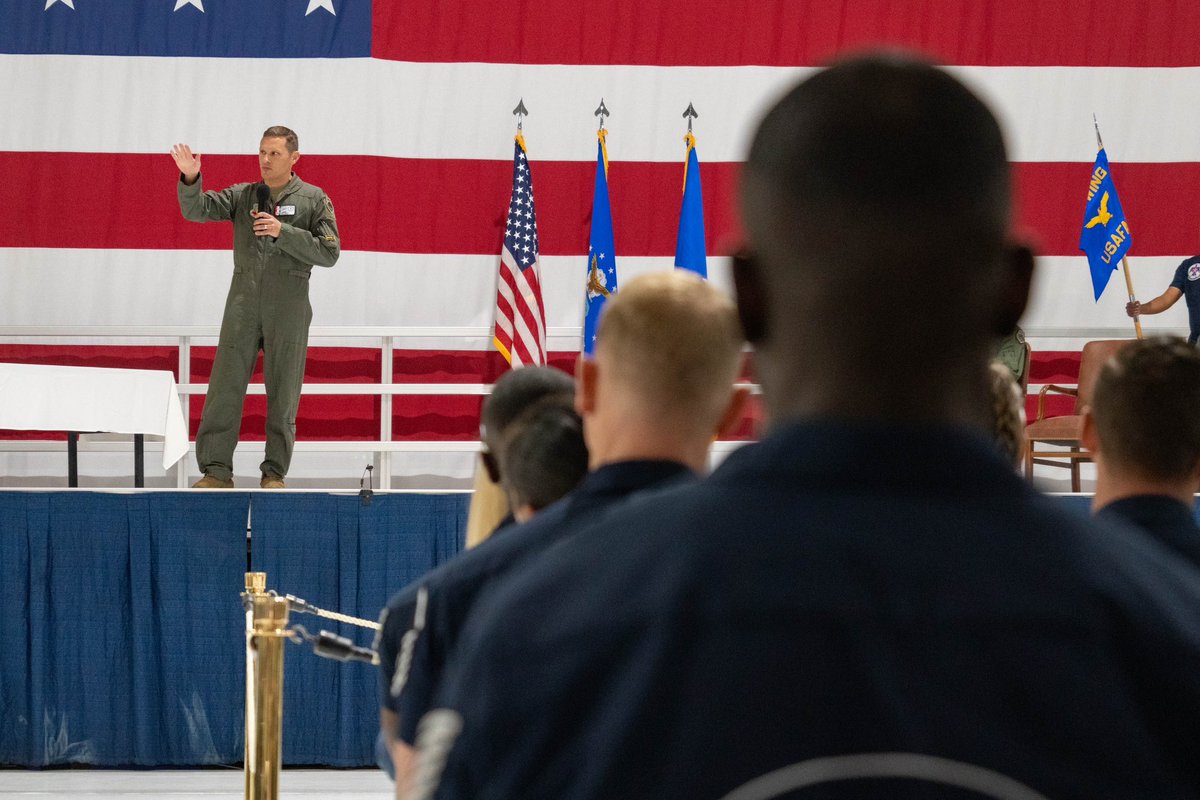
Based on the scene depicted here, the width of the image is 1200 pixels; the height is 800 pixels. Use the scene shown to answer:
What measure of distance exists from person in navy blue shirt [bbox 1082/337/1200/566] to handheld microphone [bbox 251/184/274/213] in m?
5.15

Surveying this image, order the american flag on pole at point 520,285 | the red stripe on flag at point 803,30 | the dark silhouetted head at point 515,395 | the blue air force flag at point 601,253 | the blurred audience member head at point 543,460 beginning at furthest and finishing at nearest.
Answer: the red stripe on flag at point 803,30 < the blue air force flag at point 601,253 < the american flag on pole at point 520,285 < the dark silhouetted head at point 515,395 < the blurred audience member head at point 543,460

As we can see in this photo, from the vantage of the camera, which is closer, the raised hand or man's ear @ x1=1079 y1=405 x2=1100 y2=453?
man's ear @ x1=1079 y1=405 x2=1100 y2=453

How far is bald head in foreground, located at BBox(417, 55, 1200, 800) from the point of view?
0.52 metres

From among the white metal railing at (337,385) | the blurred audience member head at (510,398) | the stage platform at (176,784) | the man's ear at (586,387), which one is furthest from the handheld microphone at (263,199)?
the man's ear at (586,387)

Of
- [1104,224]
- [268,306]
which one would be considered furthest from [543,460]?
[1104,224]

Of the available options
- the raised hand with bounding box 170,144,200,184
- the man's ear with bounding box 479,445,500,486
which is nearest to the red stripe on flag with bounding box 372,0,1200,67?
the raised hand with bounding box 170,144,200,184

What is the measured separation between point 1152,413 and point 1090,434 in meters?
0.11

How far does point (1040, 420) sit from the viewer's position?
22.6 ft

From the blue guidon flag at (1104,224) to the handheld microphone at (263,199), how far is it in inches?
166

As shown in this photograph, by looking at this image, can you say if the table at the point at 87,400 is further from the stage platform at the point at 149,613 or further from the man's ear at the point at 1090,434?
the man's ear at the point at 1090,434

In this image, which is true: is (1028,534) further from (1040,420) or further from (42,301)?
(42,301)

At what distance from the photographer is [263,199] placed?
6.29m

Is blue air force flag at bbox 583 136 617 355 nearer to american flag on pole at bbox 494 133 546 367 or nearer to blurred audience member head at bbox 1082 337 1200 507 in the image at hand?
american flag on pole at bbox 494 133 546 367

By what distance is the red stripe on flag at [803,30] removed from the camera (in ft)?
26.6
